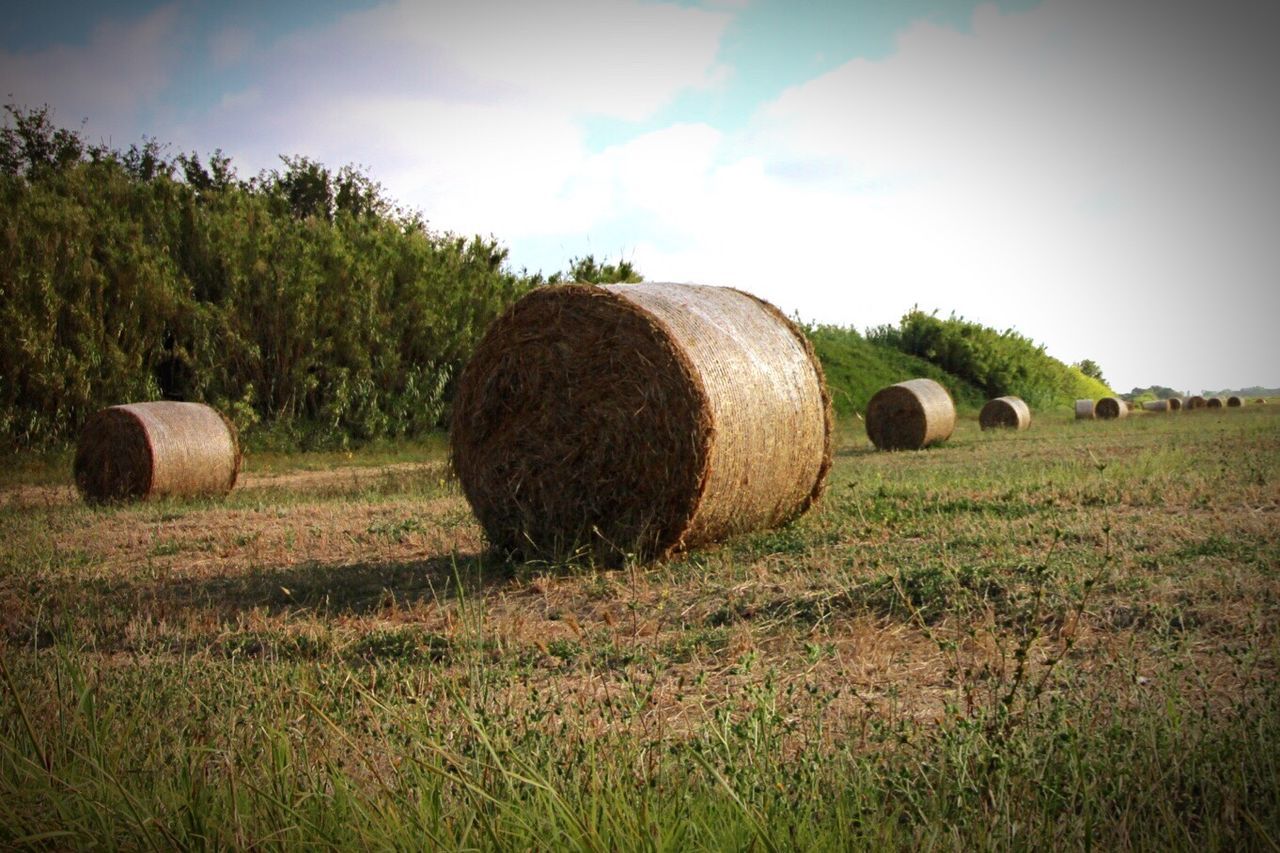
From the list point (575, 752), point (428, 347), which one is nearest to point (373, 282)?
point (428, 347)

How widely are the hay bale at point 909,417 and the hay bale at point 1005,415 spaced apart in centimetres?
569

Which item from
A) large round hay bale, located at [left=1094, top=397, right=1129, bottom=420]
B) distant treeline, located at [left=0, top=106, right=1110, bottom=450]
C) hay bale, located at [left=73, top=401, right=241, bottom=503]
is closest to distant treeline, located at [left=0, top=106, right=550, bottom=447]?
distant treeline, located at [left=0, top=106, right=1110, bottom=450]

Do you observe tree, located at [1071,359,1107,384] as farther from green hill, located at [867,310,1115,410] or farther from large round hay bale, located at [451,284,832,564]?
large round hay bale, located at [451,284,832,564]

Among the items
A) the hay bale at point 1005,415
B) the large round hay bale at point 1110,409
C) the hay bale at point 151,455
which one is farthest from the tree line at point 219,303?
the large round hay bale at point 1110,409

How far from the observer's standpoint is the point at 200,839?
8.18 ft

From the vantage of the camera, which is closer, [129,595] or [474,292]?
[129,595]

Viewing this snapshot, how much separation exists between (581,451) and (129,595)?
3198 mm

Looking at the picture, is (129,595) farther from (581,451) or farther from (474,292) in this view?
(474,292)

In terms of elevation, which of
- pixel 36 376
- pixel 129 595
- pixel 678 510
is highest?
pixel 36 376

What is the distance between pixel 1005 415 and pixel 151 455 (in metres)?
19.4

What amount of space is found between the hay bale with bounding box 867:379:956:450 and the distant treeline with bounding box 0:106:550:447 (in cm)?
924

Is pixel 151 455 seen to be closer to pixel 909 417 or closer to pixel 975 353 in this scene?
pixel 909 417

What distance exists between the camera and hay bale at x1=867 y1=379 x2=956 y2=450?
742 inches

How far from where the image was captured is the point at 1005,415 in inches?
982
